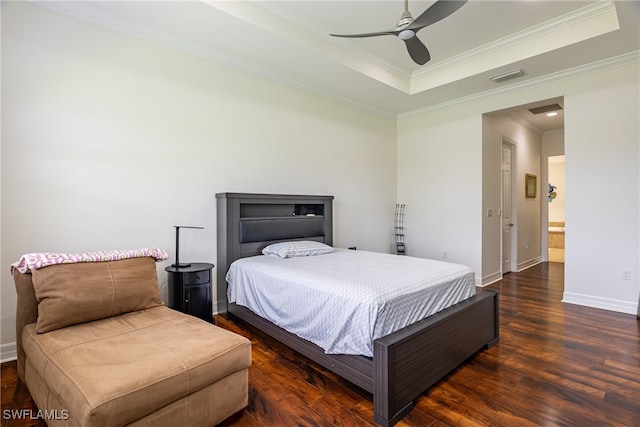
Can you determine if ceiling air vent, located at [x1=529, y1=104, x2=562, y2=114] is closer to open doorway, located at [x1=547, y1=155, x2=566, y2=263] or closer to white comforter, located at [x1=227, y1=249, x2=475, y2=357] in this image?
white comforter, located at [x1=227, y1=249, x2=475, y2=357]

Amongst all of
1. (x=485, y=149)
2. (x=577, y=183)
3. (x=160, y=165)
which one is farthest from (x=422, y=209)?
(x=160, y=165)

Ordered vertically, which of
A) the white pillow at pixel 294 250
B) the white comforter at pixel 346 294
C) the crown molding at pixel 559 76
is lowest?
the white comforter at pixel 346 294

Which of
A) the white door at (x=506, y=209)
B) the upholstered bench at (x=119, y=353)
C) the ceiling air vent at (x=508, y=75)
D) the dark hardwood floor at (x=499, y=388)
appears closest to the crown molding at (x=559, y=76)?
the ceiling air vent at (x=508, y=75)

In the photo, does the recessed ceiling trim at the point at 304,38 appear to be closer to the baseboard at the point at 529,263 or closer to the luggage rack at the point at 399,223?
the luggage rack at the point at 399,223

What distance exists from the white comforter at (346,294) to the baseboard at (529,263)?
4.09 meters

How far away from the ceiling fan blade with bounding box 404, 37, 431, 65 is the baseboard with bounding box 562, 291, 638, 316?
3.30 m

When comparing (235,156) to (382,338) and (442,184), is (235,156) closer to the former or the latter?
(382,338)

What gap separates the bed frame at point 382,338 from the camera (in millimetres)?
1666

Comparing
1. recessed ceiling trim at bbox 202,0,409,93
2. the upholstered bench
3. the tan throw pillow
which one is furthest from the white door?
the tan throw pillow

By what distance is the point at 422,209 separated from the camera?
523 cm

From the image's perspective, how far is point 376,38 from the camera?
347cm

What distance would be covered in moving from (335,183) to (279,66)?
5.65 ft

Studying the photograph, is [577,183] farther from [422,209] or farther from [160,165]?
[160,165]

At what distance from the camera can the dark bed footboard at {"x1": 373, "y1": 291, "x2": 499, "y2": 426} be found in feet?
5.37
